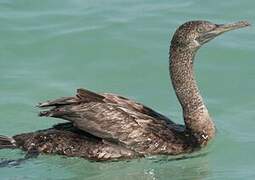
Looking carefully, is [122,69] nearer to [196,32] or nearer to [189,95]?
[189,95]

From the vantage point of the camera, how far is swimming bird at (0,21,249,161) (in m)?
11.1

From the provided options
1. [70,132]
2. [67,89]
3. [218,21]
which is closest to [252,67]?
[218,21]

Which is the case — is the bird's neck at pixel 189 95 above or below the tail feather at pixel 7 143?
above

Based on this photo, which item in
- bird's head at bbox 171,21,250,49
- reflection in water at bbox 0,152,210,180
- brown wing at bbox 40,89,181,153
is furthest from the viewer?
bird's head at bbox 171,21,250,49

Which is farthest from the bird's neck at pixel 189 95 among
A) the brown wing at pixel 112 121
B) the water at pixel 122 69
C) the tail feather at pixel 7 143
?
the tail feather at pixel 7 143

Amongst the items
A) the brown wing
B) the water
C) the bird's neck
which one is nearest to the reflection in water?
the water

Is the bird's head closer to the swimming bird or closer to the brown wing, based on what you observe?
the swimming bird

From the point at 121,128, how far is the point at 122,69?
3050 millimetres

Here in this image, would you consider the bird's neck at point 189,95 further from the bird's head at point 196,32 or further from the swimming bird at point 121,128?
the bird's head at point 196,32

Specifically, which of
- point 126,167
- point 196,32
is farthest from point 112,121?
point 196,32

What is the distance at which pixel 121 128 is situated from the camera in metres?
11.1

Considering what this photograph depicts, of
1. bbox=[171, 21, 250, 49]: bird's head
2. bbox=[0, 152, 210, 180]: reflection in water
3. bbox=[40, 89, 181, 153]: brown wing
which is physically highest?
bbox=[171, 21, 250, 49]: bird's head

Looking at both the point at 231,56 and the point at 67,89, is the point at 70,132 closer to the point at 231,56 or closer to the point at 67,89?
the point at 67,89

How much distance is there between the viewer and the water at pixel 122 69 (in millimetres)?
11117
